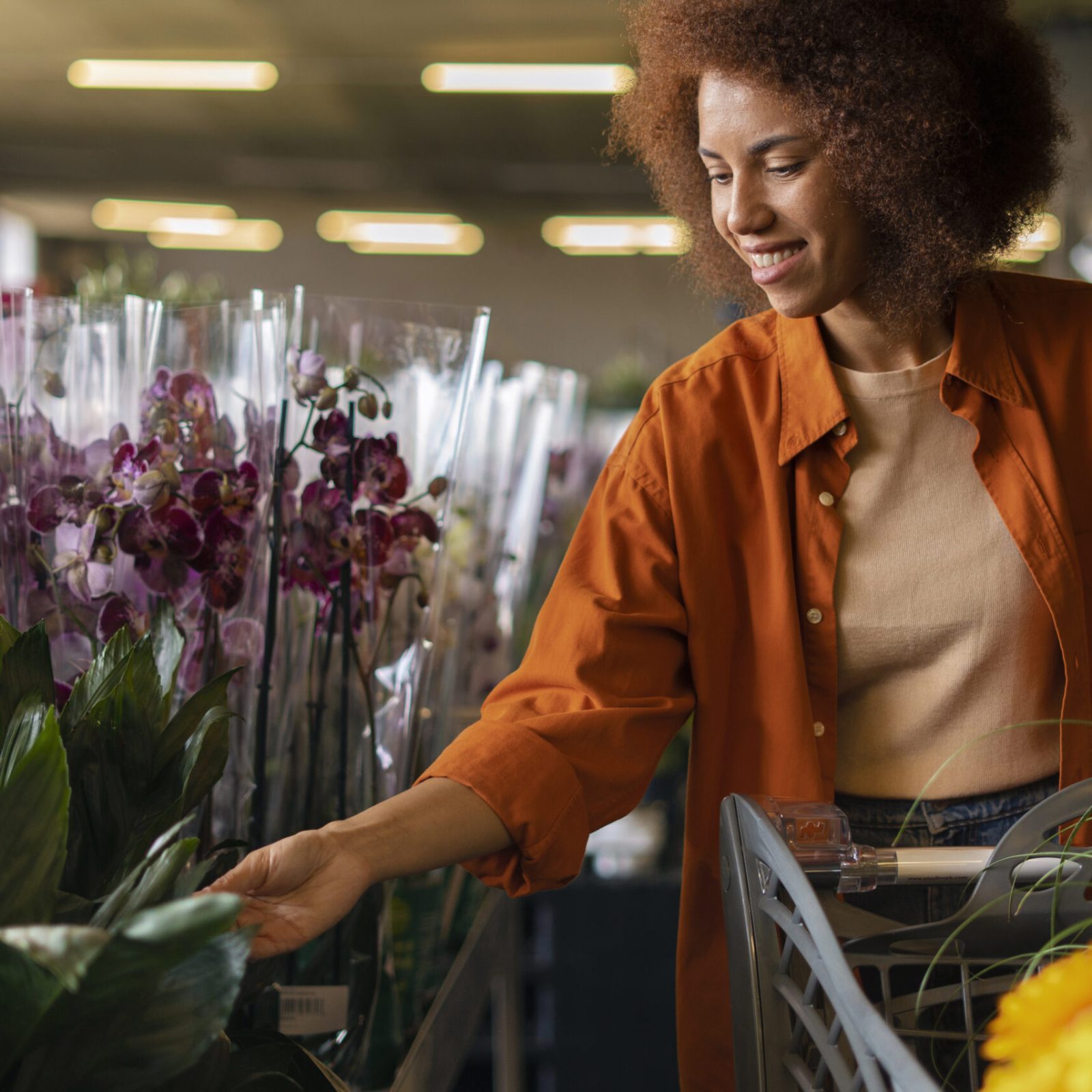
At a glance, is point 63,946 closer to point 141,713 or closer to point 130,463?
point 141,713

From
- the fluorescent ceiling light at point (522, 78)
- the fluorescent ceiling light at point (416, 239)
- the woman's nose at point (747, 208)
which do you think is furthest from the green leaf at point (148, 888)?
the fluorescent ceiling light at point (416, 239)

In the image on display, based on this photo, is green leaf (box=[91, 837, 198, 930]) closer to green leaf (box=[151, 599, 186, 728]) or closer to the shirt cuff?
green leaf (box=[151, 599, 186, 728])

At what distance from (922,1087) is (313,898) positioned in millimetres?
409

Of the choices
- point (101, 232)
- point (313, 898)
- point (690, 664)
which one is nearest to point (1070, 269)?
point (690, 664)

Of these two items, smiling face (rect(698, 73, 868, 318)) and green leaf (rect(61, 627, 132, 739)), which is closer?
green leaf (rect(61, 627, 132, 739))

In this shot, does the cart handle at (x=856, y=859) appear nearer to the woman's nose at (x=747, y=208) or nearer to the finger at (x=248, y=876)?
the finger at (x=248, y=876)

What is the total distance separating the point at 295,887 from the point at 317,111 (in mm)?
8539

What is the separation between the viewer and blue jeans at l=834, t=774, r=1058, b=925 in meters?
1.05

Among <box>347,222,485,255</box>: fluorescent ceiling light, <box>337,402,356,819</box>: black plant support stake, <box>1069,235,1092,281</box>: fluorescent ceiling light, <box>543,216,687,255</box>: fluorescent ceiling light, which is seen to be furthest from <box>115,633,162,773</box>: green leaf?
<box>347,222,485,255</box>: fluorescent ceiling light

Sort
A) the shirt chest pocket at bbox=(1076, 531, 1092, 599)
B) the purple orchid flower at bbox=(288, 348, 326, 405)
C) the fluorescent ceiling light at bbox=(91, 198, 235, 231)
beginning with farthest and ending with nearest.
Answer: the fluorescent ceiling light at bbox=(91, 198, 235, 231) < the shirt chest pocket at bbox=(1076, 531, 1092, 599) < the purple orchid flower at bbox=(288, 348, 326, 405)

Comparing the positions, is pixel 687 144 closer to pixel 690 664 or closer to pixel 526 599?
pixel 690 664

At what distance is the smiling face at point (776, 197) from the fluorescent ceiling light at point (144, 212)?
10992 mm

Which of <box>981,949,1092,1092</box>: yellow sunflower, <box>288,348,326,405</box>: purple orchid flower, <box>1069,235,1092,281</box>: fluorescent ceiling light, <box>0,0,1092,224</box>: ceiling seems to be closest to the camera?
<box>981,949,1092,1092</box>: yellow sunflower

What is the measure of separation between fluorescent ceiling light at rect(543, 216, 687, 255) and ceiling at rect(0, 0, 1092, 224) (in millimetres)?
235
